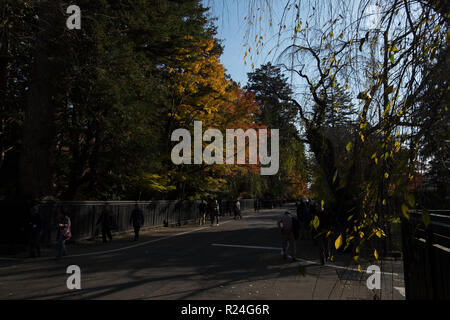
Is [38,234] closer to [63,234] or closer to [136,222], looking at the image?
[63,234]

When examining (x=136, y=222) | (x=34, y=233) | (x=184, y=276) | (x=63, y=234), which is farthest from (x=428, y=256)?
(x=136, y=222)

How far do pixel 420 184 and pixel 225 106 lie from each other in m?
21.0

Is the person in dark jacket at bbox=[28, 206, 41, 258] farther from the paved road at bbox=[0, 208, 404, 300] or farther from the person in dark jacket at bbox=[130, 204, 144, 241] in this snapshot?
the person in dark jacket at bbox=[130, 204, 144, 241]

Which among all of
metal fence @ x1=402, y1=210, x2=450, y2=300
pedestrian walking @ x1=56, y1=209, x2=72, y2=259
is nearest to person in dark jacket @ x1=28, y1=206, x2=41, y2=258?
pedestrian walking @ x1=56, y1=209, x2=72, y2=259

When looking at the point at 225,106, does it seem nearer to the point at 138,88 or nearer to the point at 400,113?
the point at 138,88

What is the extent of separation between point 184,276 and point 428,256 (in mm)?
6040

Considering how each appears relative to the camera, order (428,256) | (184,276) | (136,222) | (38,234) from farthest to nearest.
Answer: (136,222) < (38,234) < (184,276) < (428,256)

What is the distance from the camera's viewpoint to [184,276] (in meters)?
7.89

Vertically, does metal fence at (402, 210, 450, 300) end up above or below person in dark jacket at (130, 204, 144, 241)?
above

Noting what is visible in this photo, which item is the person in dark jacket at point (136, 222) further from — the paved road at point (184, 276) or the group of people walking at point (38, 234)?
the group of people walking at point (38, 234)

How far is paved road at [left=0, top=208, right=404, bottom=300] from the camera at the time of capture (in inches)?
247

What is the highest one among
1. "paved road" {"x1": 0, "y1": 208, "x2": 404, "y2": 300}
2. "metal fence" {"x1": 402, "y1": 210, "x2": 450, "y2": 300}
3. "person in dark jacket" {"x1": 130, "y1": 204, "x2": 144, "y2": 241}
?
"metal fence" {"x1": 402, "y1": 210, "x2": 450, "y2": 300}

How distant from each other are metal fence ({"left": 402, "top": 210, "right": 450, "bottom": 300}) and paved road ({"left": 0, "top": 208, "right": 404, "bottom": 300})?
93 centimetres

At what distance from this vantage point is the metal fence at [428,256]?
8.65ft
